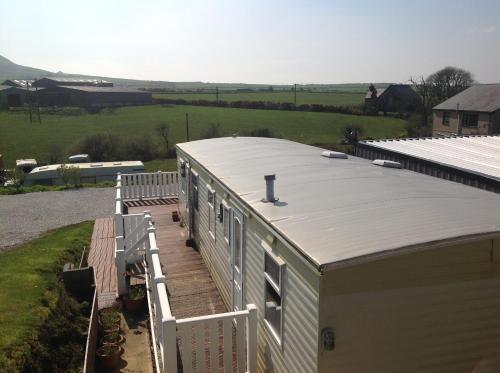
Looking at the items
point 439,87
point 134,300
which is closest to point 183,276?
point 134,300

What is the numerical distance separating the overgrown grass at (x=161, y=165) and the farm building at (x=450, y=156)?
15724mm

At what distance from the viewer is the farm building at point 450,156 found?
421 inches

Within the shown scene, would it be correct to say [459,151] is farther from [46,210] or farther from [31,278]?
[46,210]

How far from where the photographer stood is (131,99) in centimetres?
7631

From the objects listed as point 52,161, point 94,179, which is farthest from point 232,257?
point 52,161

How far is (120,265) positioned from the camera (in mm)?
9227

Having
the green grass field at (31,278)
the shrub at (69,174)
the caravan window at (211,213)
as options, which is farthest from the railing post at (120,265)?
the shrub at (69,174)

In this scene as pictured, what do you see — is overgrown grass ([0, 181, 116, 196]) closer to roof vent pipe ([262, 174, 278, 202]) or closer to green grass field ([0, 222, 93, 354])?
green grass field ([0, 222, 93, 354])

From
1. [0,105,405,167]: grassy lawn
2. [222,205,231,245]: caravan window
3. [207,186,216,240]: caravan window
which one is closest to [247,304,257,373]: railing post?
[222,205,231,245]: caravan window

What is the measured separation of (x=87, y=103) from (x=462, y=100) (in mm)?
54376

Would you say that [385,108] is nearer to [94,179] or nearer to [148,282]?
[94,179]

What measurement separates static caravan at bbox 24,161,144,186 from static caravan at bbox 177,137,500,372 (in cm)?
1987

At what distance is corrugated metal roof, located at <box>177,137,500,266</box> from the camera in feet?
14.4

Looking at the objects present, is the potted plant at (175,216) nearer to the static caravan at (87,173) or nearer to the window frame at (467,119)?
the static caravan at (87,173)
